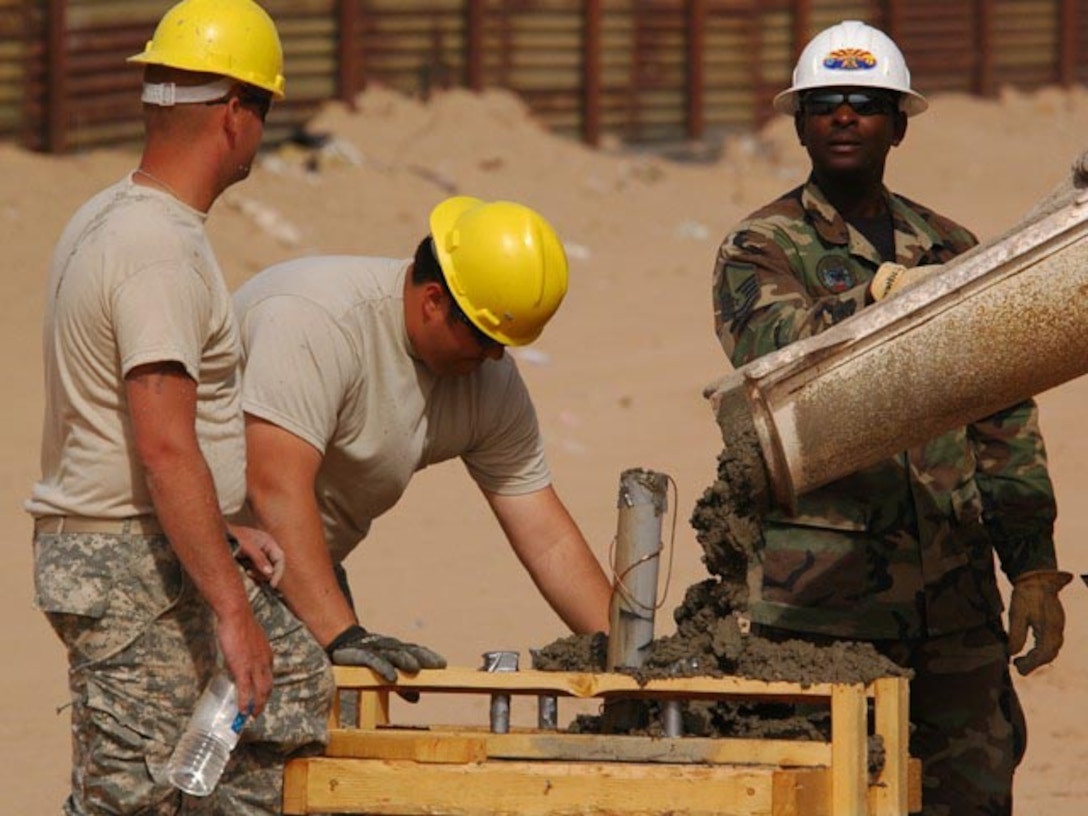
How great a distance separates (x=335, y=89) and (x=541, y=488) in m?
12.8

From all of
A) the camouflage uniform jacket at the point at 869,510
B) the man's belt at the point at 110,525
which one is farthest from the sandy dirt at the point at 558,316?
the man's belt at the point at 110,525

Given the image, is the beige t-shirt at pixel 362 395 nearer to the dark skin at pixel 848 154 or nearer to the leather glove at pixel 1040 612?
the dark skin at pixel 848 154

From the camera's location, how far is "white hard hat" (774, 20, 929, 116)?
572 cm

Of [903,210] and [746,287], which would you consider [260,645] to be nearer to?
[746,287]

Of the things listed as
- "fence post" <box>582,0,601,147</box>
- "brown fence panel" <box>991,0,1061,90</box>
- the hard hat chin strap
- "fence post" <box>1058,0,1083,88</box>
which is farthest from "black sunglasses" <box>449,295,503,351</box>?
"fence post" <box>1058,0,1083,88</box>

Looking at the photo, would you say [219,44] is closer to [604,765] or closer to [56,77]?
[604,765]

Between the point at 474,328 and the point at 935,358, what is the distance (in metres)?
1.04

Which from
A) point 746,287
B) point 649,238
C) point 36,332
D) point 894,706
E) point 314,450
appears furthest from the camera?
point 649,238

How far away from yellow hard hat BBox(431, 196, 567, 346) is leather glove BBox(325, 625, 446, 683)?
72 cm

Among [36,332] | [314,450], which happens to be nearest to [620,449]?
[36,332]

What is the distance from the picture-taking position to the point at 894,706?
4836 mm

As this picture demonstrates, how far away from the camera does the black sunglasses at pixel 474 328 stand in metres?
5.24

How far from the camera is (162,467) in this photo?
434 cm

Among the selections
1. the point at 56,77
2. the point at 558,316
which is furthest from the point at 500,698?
the point at 56,77
